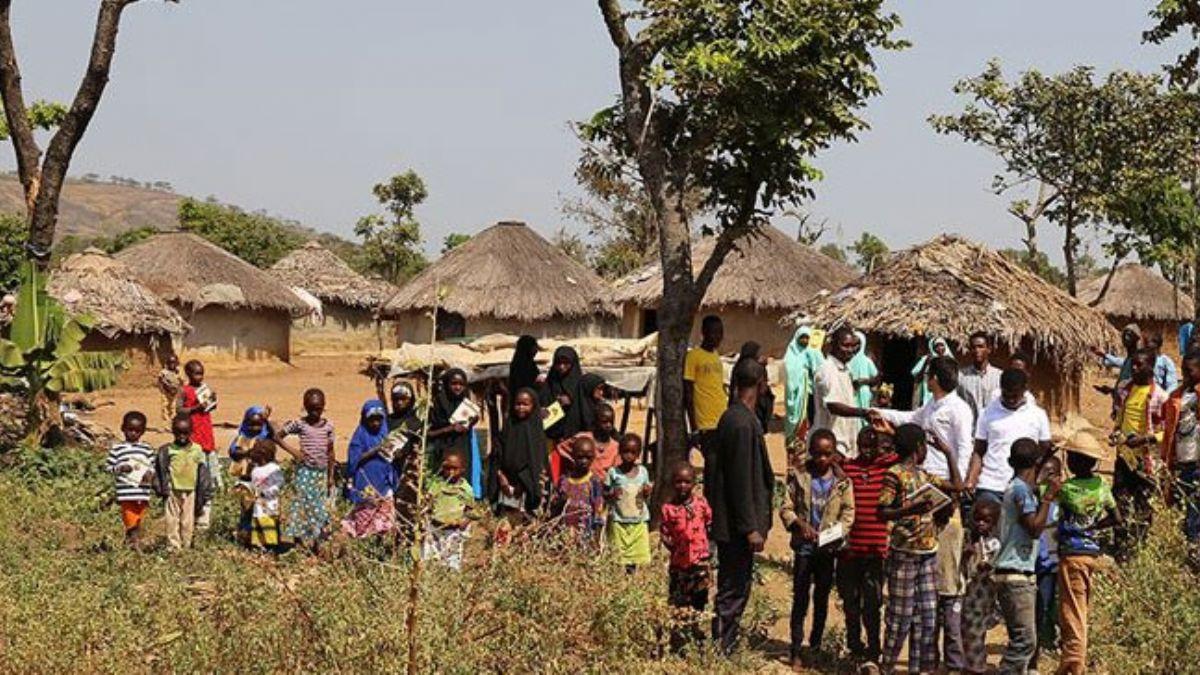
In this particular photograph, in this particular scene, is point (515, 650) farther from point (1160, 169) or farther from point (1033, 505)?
point (1160, 169)

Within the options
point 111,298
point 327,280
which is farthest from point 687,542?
point 327,280

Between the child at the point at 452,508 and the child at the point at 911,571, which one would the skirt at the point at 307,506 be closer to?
the child at the point at 452,508

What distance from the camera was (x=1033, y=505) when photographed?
20.7ft

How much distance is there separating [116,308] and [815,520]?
65.7 feet

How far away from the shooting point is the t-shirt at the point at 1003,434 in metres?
7.36

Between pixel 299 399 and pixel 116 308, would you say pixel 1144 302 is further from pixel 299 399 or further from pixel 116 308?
pixel 116 308

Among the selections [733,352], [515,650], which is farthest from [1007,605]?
[733,352]

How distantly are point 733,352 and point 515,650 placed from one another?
781 inches

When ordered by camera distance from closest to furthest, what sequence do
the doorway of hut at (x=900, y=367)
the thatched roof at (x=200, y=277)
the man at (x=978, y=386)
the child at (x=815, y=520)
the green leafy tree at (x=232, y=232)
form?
the child at (x=815, y=520)
the man at (x=978, y=386)
the doorway of hut at (x=900, y=367)
the thatched roof at (x=200, y=277)
the green leafy tree at (x=232, y=232)

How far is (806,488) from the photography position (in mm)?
6812

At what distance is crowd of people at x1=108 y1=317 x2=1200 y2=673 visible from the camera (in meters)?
6.39

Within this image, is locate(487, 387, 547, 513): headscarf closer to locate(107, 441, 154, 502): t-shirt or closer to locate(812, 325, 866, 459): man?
locate(812, 325, 866, 459): man

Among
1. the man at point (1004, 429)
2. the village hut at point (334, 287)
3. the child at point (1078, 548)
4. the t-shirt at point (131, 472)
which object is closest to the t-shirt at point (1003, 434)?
the man at point (1004, 429)

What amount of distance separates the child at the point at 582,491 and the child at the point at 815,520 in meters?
1.24
